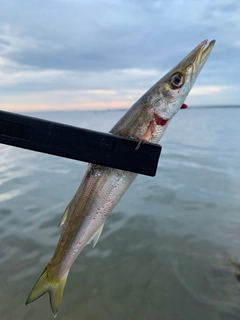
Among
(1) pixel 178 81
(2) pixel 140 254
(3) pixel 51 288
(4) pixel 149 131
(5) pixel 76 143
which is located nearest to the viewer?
(5) pixel 76 143

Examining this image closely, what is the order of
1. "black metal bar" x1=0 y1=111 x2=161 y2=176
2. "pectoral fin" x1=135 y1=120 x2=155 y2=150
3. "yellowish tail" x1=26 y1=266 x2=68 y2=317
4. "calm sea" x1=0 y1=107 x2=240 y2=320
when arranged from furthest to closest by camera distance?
"calm sea" x1=0 y1=107 x2=240 y2=320
"yellowish tail" x1=26 y1=266 x2=68 y2=317
"pectoral fin" x1=135 y1=120 x2=155 y2=150
"black metal bar" x1=0 y1=111 x2=161 y2=176

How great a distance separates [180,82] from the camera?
223 cm

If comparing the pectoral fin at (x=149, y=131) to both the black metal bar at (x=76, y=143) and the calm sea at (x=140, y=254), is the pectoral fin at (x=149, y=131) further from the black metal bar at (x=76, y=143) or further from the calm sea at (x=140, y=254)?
the calm sea at (x=140, y=254)

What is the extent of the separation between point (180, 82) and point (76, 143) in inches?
39.5

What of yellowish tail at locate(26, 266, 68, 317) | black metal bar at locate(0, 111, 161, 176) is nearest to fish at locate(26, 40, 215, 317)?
yellowish tail at locate(26, 266, 68, 317)

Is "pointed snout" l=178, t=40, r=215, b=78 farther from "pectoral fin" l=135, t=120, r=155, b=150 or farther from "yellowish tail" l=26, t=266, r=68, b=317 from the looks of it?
"yellowish tail" l=26, t=266, r=68, b=317

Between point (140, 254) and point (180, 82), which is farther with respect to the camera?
point (140, 254)

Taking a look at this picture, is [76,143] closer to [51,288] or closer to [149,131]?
[149,131]

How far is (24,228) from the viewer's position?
21.9 feet

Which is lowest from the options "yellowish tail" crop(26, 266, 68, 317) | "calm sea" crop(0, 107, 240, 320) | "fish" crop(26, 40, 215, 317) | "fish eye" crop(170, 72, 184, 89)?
"calm sea" crop(0, 107, 240, 320)

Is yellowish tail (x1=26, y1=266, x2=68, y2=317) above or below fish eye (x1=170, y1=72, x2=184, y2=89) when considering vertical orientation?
below

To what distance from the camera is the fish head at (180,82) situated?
2.20m

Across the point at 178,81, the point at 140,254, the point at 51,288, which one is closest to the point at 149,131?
the point at 178,81

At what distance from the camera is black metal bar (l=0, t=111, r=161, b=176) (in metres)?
1.78
